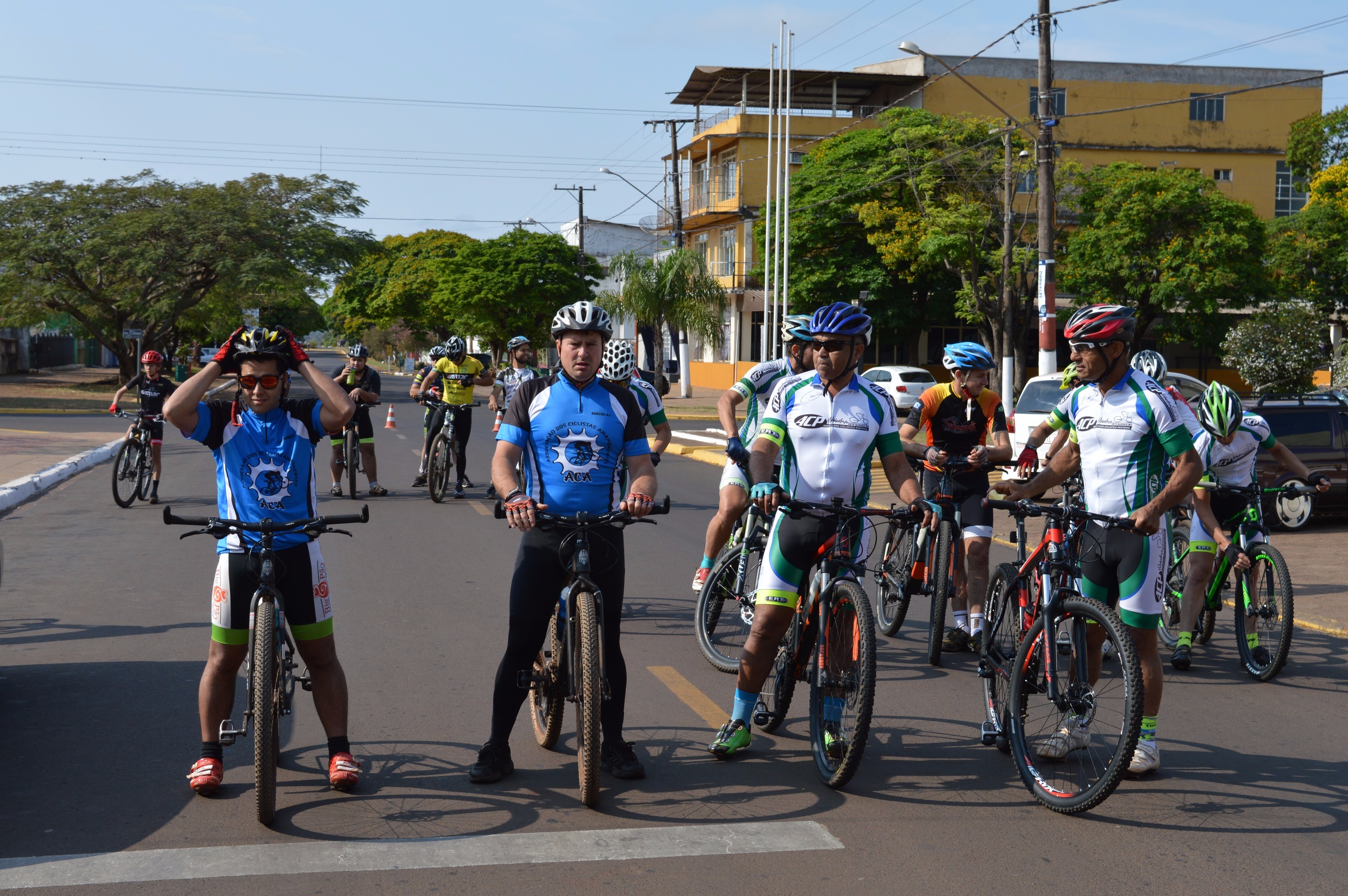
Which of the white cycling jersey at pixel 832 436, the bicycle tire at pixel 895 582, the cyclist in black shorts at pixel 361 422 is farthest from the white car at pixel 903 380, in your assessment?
the white cycling jersey at pixel 832 436

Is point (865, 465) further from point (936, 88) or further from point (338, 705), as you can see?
point (936, 88)

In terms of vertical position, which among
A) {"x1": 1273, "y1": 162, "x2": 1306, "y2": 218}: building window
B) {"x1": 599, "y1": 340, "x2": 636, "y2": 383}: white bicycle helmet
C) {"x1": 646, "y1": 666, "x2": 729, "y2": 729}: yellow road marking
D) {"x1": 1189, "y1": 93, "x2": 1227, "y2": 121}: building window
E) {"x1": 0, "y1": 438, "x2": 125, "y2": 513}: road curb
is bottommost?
{"x1": 646, "y1": 666, "x2": 729, "y2": 729}: yellow road marking

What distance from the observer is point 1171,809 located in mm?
4898

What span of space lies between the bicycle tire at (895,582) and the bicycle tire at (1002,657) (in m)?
2.12

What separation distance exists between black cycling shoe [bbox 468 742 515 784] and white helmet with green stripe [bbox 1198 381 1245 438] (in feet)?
15.2

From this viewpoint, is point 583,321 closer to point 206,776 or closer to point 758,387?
point 206,776

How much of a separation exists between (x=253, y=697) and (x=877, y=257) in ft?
146

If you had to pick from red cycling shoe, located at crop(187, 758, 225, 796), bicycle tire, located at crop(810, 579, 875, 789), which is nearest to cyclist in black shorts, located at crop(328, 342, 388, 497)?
red cycling shoe, located at crop(187, 758, 225, 796)

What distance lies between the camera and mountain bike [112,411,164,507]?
14.3 metres

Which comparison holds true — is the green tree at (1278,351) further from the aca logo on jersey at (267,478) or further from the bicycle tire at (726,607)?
the aca logo on jersey at (267,478)

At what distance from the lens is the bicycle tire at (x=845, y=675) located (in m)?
4.76

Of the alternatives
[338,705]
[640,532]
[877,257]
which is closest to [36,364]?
[877,257]

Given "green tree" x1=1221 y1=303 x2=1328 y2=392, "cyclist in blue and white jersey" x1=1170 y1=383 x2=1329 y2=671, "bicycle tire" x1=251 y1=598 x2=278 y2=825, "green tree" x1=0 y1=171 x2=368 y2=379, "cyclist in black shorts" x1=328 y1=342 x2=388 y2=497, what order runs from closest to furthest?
"bicycle tire" x1=251 y1=598 x2=278 y2=825 < "cyclist in blue and white jersey" x1=1170 y1=383 x2=1329 y2=671 < "cyclist in black shorts" x1=328 y1=342 x2=388 y2=497 < "green tree" x1=1221 y1=303 x2=1328 y2=392 < "green tree" x1=0 y1=171 x2=368 y2=379

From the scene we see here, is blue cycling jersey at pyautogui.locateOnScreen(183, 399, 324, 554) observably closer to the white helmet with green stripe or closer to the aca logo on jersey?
the aca logo on jersey
